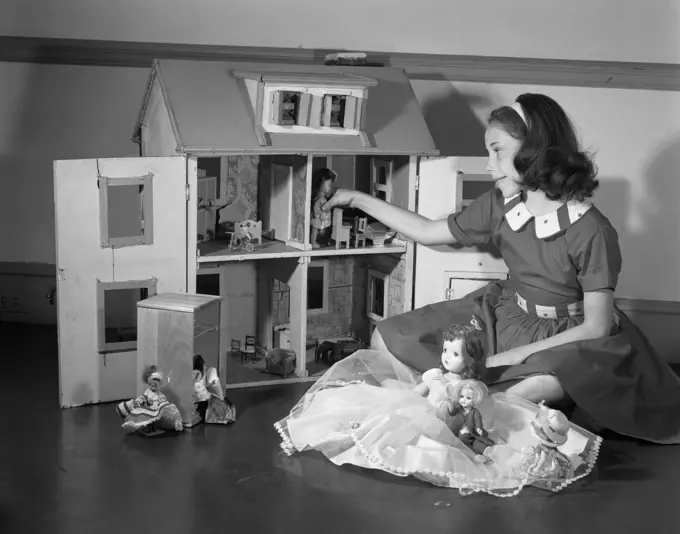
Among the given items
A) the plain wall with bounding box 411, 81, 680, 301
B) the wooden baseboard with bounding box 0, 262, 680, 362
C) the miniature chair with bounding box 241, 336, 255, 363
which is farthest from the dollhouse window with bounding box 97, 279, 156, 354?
the plain wall with bounding box 411, 81, 680, 301

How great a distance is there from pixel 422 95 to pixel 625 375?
1399mm

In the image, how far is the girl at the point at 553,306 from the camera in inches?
97.9

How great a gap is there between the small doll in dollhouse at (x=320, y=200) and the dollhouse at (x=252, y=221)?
2.0 inches

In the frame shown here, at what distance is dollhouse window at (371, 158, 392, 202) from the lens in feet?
10.4

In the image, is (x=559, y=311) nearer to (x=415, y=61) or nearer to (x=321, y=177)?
(x=321, y=177)

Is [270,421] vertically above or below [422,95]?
below

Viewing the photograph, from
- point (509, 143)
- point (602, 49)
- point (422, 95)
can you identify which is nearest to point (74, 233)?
point (509, 143)

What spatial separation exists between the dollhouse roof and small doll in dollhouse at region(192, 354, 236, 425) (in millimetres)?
615

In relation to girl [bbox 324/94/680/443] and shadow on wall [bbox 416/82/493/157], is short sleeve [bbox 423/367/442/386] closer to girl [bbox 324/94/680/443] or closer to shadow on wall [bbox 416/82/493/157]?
girl [bbox 324/94/680/443]

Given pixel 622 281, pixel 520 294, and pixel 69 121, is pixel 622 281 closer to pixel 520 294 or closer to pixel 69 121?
pixel 520 294

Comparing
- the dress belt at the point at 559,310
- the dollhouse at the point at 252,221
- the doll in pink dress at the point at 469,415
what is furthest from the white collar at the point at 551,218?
the doll in pink dress at the point at 469,415

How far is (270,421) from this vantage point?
263 centimetres

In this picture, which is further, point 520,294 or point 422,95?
point 422,95

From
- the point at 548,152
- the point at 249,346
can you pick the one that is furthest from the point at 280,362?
the point at 548,152
